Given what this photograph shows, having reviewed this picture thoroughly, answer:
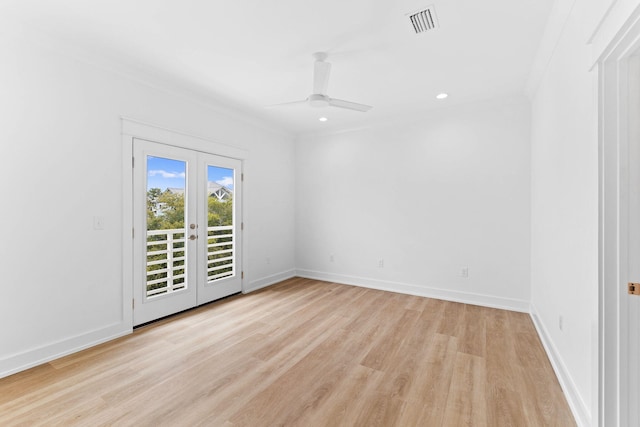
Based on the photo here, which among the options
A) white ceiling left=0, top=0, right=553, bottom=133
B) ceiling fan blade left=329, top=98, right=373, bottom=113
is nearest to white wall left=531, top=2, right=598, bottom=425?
white ceiling left=0, top=0, right=553, bottom=133

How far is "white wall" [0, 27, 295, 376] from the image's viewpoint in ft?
7.22

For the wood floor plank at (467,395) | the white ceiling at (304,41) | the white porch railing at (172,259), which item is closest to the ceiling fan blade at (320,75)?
the white ceiling at (304,41)

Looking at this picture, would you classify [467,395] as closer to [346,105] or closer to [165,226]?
[346,105]

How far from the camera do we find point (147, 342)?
273cm

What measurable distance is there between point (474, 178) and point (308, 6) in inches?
120

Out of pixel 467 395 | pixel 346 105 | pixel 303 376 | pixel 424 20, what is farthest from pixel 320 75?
pixel 467 395

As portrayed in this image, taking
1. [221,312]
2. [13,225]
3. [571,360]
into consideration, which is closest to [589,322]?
[571,360]

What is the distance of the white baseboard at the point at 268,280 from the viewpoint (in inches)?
175

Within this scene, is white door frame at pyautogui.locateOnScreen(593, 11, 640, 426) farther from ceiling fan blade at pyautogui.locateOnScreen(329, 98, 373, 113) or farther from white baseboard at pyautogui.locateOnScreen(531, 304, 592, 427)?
ceiling fan blade at pyautogui.locateOnScreen(329, 98, 373, 113)

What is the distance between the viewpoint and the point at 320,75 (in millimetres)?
2646

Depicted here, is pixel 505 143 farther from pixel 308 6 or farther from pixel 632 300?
pixel 308 6

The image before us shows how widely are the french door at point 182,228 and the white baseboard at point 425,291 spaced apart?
157 cm

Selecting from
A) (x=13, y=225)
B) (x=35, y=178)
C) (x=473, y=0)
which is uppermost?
(x=473, y=0)

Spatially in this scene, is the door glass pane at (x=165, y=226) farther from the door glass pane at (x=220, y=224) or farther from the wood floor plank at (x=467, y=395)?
the wood floor plank at (x=467, y=395)
